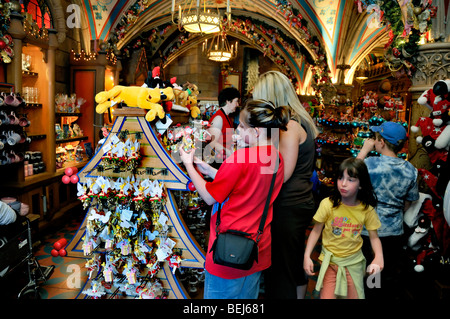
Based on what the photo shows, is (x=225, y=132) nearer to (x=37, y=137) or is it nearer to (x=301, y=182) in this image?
(x=301, y=182)

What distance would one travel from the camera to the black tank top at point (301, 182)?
6.64 ft

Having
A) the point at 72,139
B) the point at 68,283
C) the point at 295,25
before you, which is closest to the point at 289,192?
the point at 68,283

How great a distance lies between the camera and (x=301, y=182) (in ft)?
6.76

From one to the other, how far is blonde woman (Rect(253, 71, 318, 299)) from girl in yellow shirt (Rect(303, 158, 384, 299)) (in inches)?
5.0

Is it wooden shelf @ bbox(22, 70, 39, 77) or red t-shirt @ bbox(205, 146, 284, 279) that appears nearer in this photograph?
red t-shirt @ bbox(205, 146, 284, 279)

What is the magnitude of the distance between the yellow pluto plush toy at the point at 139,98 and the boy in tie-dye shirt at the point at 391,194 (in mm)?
1538

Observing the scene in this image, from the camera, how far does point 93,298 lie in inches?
97.2

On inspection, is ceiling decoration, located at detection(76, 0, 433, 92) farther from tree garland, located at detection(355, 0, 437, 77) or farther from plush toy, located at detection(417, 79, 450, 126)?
plush toy, located at detection(417, 79, 450, 126)

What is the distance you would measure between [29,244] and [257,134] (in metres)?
2.12

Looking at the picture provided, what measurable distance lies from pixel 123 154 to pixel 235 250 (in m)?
1.10

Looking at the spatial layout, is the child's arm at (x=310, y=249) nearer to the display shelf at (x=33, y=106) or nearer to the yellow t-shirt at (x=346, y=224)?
the yellow t-shirt at (x=346, y=224)

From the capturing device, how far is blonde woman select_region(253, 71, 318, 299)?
199 centimetres

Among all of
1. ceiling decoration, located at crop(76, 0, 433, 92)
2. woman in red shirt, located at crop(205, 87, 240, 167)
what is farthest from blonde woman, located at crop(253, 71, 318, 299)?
ceiling decoration, located at crop(76, 0, 433, 92)

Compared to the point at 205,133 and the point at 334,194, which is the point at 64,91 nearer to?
the point at 205,133
